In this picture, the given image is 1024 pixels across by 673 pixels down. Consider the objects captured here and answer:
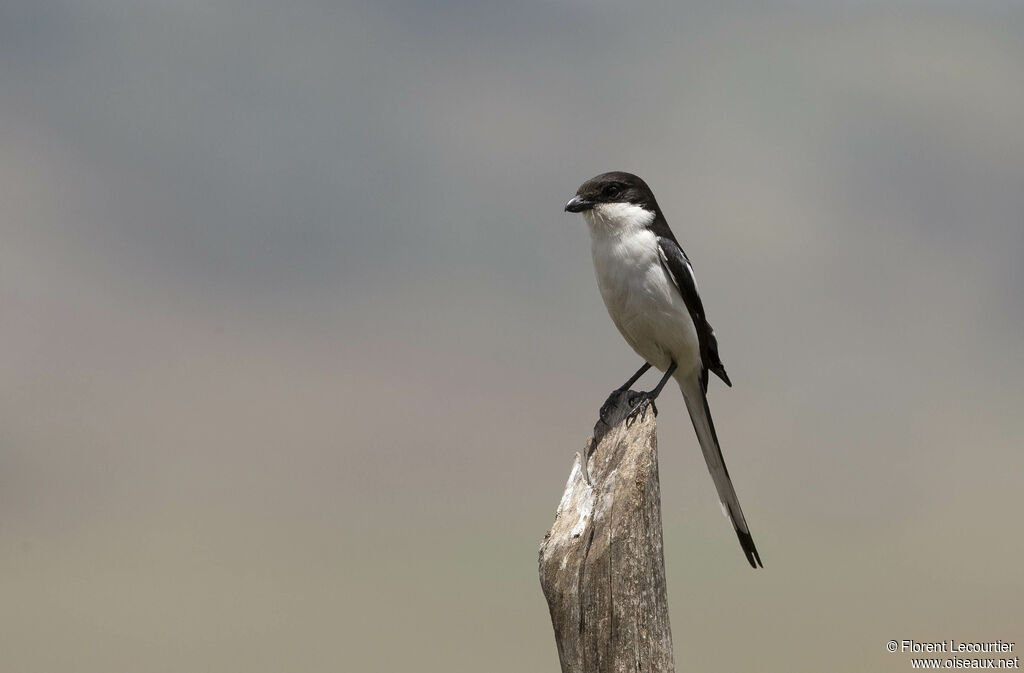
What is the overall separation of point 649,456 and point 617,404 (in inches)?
41.1

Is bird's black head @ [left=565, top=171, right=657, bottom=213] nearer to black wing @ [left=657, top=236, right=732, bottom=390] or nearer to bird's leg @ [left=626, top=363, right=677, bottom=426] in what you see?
black wing @ [left=657, top=236, right=732, bottom=390]

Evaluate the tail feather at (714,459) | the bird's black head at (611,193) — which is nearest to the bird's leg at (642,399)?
the tail feather at (714,459)

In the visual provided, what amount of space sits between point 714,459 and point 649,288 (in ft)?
3.98

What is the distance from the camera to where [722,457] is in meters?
6.23

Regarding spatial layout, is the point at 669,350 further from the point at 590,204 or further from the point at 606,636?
the point at 606,636

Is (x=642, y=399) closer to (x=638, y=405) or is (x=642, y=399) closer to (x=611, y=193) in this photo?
(x=638, y=405)

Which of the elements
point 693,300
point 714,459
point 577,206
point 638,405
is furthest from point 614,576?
point 577,206

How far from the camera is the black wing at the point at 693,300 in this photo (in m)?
6.13

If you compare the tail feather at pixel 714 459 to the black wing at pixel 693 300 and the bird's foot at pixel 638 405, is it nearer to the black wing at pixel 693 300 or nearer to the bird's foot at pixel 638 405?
the black wing at pixel 693 300

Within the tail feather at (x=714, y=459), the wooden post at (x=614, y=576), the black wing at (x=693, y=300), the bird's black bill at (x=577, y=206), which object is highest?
the bird's black bill at (x=577, y=206)

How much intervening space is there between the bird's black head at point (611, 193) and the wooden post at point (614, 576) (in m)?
2.08

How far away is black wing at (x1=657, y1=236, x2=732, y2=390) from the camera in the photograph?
613 cm

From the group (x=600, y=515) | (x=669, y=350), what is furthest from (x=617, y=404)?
(x=600, y=515)

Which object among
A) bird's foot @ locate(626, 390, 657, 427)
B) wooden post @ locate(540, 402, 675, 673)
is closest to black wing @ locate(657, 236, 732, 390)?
bird's foot @ locate(626, 390, 657, 427)
